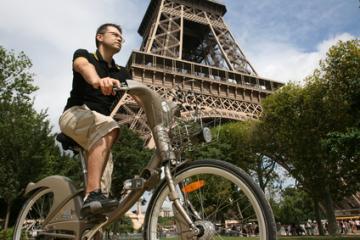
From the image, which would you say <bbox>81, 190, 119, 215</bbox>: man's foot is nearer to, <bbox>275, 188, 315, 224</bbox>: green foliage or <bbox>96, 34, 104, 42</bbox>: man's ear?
<bbox>96, 34, 104, 42</bbox>: man's ear

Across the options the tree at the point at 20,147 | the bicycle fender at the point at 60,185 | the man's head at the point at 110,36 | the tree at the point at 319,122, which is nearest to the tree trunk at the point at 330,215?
the tree at the point at 319,122

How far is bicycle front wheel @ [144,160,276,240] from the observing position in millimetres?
2207

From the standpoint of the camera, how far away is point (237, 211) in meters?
2.47

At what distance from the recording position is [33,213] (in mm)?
3535

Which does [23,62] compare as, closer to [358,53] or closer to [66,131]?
[358,53]

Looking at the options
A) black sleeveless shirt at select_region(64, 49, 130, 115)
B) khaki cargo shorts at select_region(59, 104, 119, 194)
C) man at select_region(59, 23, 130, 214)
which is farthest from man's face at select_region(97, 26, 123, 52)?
khaki cargo shorts at select_region(59, 104, 119, 194)

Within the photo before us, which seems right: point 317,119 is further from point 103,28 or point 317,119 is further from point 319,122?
point 103,28

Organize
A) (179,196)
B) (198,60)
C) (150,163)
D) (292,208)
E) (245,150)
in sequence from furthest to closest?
(292,208), (198,60), (245,150), (150,163), (179,196)

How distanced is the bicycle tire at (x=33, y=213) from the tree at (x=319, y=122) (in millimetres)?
16491

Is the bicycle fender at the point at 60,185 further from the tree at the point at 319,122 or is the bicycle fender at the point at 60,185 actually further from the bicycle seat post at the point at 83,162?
the tree at the point at 319,122

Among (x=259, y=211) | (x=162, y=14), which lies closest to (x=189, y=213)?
(x=259, y=211)

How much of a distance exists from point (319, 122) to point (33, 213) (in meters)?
→ 18.6

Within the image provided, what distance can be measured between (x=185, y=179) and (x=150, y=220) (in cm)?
35

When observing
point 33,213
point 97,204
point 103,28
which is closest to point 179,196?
point 97,204
